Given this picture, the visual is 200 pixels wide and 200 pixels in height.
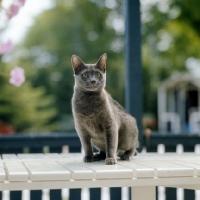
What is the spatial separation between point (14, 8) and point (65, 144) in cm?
91

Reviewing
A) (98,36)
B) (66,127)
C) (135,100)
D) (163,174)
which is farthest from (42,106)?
(163,174)

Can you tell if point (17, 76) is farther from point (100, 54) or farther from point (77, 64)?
point (100, 54)

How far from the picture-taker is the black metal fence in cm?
222

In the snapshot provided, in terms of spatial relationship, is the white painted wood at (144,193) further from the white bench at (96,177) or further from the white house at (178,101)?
the white house at (178,101)

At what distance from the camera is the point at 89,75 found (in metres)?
1.69

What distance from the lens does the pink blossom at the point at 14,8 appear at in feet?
6.41

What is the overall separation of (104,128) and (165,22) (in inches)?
510

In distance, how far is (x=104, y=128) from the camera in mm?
1695

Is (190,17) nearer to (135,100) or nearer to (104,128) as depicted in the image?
(135,100)

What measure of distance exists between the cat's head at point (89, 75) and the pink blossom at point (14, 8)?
47cm

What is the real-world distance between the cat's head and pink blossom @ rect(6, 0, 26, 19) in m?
0.47

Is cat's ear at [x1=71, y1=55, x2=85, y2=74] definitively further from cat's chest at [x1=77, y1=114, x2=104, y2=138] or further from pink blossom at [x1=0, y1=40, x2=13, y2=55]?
pink blossom at [x1=0, y1=40, x2=13, y2=55]

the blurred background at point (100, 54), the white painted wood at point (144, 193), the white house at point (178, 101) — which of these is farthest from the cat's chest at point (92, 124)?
A: the white house at point (178, 101)

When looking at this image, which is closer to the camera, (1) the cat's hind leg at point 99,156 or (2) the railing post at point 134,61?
(1) the cat's hind leg at point 99,156
